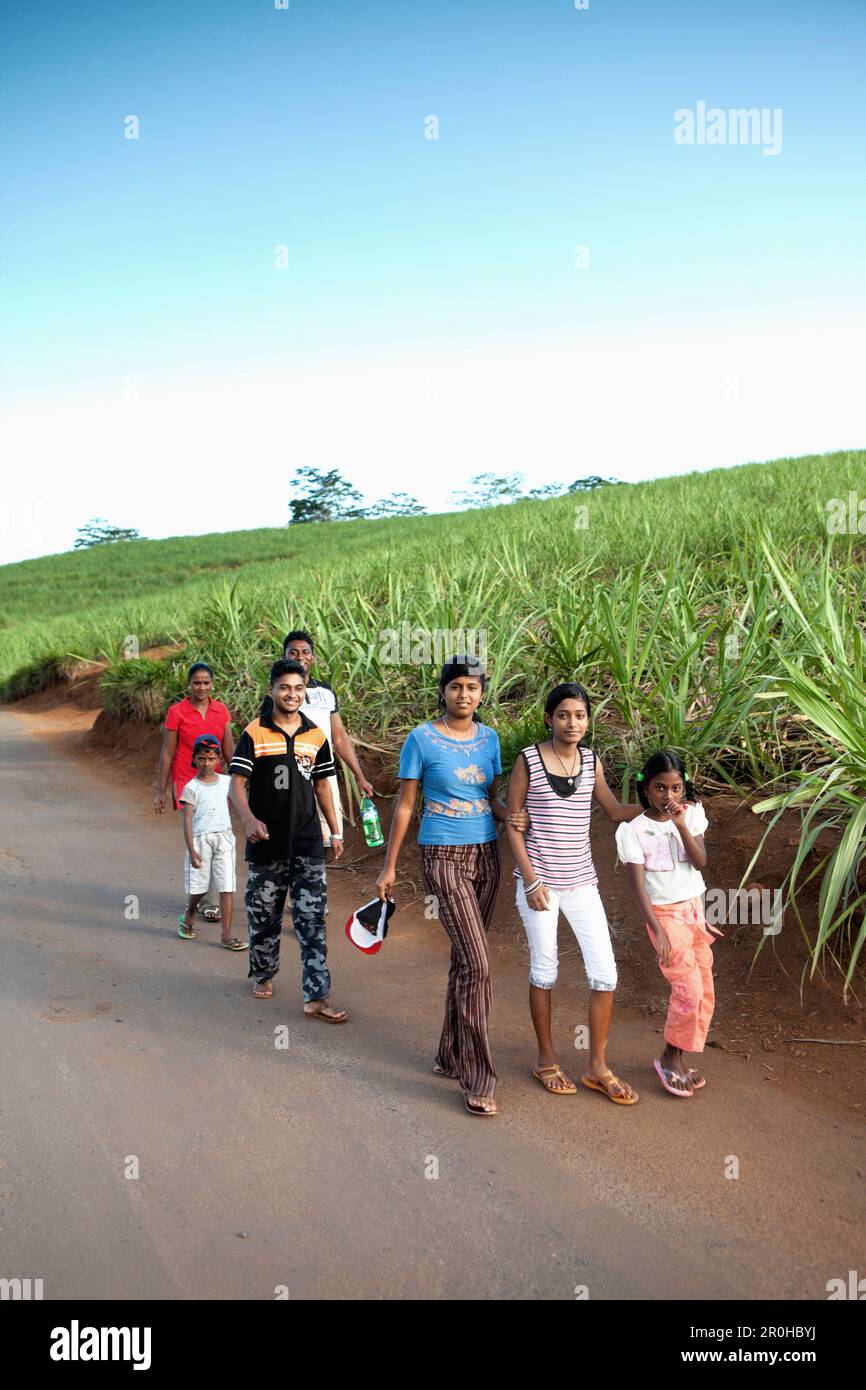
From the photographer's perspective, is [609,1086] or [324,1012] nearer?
[609,1086]

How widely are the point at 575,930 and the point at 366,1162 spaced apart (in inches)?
48.3

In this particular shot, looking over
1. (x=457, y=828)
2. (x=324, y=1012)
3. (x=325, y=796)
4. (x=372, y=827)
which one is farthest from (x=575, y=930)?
(x=372, y=827)

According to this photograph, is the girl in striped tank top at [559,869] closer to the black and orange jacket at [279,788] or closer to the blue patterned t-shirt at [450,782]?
the blue patterned t-shirt at [450,782]

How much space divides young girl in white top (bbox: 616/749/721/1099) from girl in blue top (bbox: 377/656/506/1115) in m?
0.62

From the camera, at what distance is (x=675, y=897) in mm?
4152

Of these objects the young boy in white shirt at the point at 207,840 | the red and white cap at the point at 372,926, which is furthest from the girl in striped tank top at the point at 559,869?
the young boy in white shirt at the point at 207,840

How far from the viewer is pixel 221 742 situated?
285 inches

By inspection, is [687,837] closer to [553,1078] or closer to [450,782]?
[450,782]

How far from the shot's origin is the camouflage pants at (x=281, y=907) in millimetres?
5086

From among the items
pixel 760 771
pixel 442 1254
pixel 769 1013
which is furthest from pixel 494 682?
pixel 442 1254

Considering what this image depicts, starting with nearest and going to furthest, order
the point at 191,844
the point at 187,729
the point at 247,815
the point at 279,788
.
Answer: the point at 247,815, the point at 279,788, the point at 191,844, the point at 187,729

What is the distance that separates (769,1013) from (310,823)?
2407 millimetres
